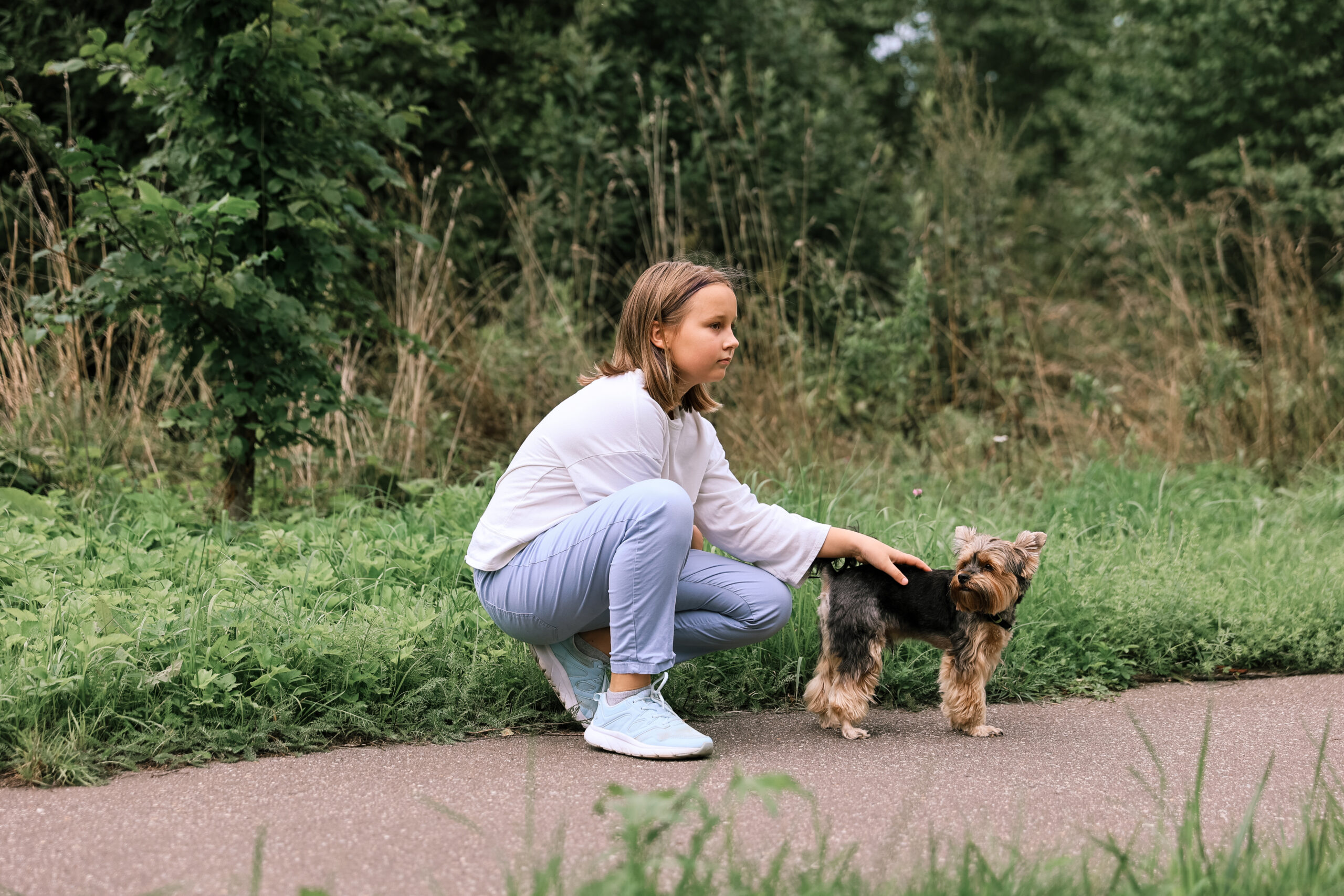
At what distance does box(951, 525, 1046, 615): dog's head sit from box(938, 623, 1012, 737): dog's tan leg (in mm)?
107

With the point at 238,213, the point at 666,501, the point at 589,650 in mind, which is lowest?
the point at 589,650

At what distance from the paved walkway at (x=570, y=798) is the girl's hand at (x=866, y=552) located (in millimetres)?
542

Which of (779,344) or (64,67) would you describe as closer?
(64,67)

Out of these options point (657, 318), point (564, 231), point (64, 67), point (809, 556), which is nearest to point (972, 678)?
point (809, 556)

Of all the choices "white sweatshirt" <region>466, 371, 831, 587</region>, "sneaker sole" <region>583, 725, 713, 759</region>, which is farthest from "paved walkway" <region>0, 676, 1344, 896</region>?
"white sweatshirt" <region>466, 371, 831, 587</region>

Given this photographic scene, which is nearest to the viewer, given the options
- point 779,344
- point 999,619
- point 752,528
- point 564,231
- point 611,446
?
point 611,446

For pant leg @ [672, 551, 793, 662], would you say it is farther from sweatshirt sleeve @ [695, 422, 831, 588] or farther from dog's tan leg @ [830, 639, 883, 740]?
dog's tan leg @ [830, 639, 883, 740]

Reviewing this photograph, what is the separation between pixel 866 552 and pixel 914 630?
0.92 ft

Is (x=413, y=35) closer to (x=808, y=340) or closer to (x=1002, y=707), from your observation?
(x=808, y=340)

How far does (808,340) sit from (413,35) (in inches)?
134

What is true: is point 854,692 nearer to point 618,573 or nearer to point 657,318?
point 618,573

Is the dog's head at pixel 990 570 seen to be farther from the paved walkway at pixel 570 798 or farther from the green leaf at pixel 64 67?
the green leaf at pixel 64 67

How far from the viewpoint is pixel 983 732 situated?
347 centimetres

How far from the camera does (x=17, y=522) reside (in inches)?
177
